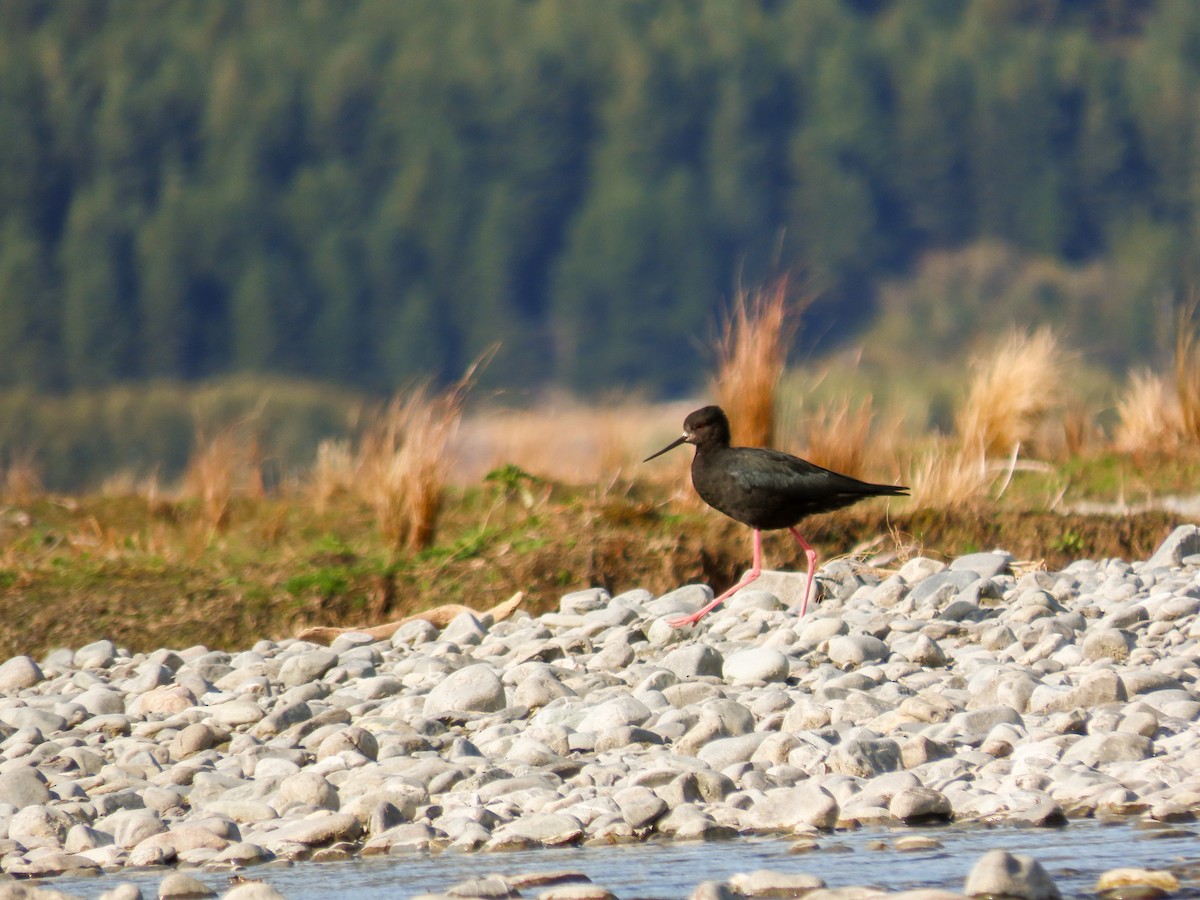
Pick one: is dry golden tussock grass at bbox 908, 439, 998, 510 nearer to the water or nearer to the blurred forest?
the water

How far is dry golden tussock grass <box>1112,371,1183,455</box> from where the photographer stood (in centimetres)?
1066

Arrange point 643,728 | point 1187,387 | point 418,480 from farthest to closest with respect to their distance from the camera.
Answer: point 1187,387 → point 418,480 → point 643,728

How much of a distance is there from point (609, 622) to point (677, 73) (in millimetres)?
101874

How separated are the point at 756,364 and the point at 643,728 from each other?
15.1 ft

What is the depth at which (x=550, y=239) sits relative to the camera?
10038 cm

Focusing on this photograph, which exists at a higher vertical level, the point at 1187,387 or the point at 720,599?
the point at 1187,387

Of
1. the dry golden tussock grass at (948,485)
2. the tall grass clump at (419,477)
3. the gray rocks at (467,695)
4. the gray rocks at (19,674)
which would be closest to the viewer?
the gray rocks at (467,695)

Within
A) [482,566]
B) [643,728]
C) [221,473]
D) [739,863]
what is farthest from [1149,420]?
[739,863]

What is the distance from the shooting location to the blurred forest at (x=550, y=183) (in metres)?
91.7

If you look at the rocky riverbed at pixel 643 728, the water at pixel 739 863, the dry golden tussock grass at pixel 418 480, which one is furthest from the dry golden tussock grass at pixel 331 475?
the water at pixel 739 863

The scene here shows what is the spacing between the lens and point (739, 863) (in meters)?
4.02

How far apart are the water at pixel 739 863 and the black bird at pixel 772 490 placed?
240cm

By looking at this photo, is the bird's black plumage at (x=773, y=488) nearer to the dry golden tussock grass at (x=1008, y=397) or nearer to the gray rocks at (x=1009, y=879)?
the gray rocks at (x=1009, y=879)

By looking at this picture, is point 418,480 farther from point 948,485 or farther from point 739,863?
point 739,863
